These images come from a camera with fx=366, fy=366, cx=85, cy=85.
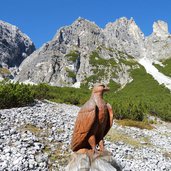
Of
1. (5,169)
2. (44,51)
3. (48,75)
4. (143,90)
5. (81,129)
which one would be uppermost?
(44,51)

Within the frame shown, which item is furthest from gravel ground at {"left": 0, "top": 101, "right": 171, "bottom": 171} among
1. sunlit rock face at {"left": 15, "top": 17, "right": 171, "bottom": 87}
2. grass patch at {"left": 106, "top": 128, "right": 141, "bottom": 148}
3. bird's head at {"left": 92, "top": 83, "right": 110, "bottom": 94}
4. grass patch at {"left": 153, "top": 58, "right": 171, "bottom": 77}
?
grass patch at {"left": 153, "top": 58, "right": 171, "bottom": 77}

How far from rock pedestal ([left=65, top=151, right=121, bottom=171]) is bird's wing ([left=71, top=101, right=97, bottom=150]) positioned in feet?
1.67

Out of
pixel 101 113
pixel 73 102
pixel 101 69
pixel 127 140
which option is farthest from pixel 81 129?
pixel 101 69

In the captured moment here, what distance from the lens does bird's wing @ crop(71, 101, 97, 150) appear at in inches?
458

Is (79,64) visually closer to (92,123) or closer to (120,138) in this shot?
(120,138)

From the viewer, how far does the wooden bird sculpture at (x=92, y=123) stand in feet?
38.3

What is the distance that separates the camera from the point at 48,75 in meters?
160

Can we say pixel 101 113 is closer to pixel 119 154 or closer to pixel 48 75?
pixel 119 154

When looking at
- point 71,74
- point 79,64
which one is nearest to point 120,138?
point 71,74

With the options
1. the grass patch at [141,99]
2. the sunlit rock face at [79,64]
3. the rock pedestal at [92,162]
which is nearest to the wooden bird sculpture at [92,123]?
the rock pedestal at [92,162]

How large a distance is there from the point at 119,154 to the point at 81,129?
14.6m

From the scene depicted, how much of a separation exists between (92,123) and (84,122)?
278 millimetres

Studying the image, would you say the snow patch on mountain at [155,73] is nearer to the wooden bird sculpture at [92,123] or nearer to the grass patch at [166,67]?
the grass patch at [166,67]

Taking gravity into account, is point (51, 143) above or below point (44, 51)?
below
